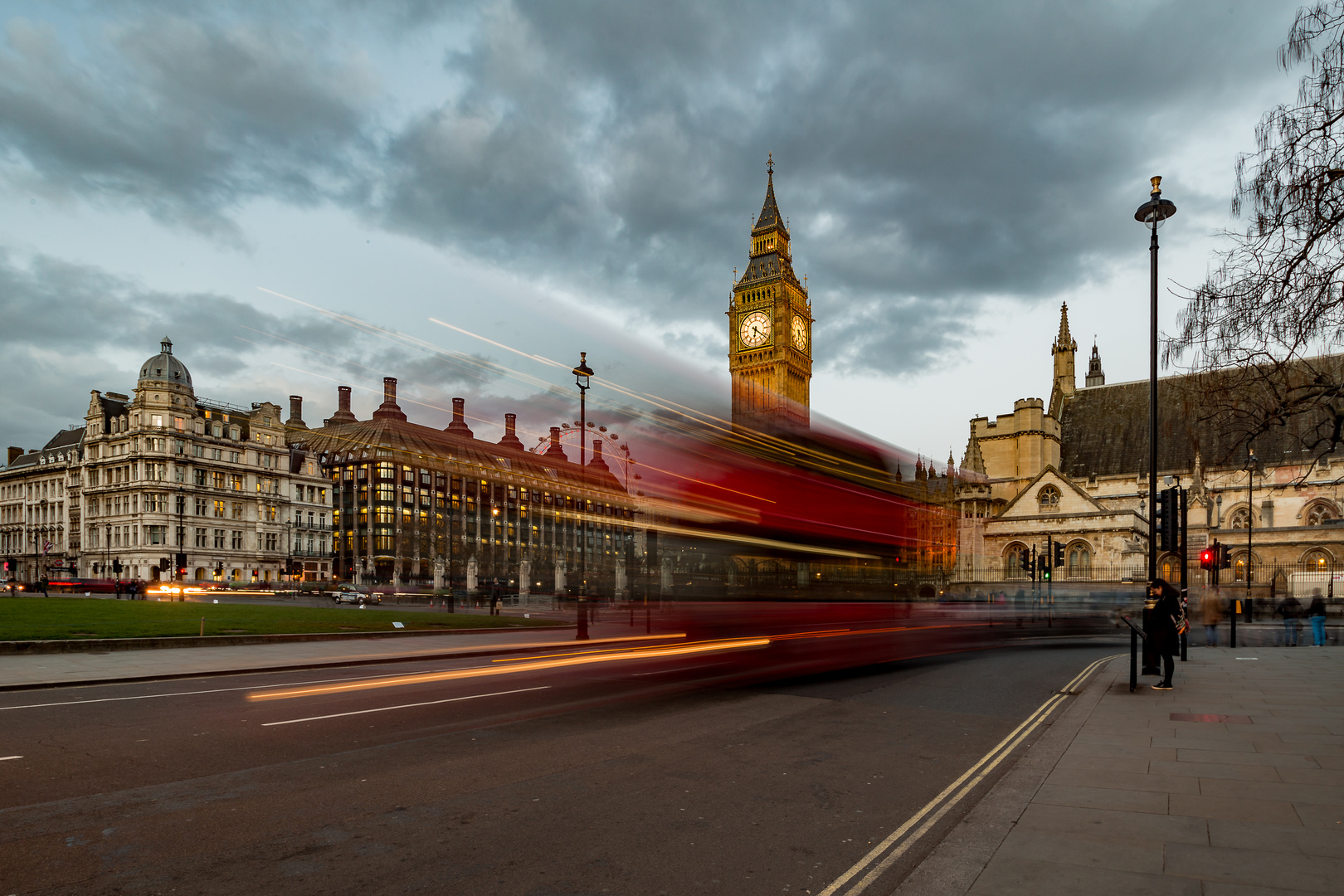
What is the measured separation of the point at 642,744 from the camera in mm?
8898

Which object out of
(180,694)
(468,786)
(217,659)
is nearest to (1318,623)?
(468,786)

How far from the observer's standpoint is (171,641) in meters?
19.2

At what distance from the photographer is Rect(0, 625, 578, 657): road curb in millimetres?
17000

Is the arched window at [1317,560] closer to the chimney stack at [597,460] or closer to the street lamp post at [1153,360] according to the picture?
the street lamp post at [1153,360]

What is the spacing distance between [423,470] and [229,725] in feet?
342

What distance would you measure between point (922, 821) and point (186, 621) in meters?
25.1

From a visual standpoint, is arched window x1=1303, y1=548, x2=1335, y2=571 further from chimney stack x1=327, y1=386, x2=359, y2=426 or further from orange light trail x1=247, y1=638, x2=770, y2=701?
chimney stack x1=327, y1=386, x2=359, y2=426

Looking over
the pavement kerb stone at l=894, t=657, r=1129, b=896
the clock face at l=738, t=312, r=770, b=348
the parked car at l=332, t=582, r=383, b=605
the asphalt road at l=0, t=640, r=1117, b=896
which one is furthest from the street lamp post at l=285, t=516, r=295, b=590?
the pavement kerb stone at l=894, t=657, r=1129, b=896

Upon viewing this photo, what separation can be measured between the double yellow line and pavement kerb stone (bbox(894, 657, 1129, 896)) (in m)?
0.22

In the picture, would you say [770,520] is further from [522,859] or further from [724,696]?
[522,859]

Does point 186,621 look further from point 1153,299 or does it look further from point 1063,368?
point 1063,368

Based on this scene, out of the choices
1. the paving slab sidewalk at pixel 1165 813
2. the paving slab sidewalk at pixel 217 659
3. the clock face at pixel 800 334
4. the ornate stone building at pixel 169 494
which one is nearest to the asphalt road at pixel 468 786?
the paving slab sidewalk at pixel 1165 813

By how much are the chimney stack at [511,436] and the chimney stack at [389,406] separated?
17.7m

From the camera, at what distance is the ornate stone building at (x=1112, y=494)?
51719 millimetres
